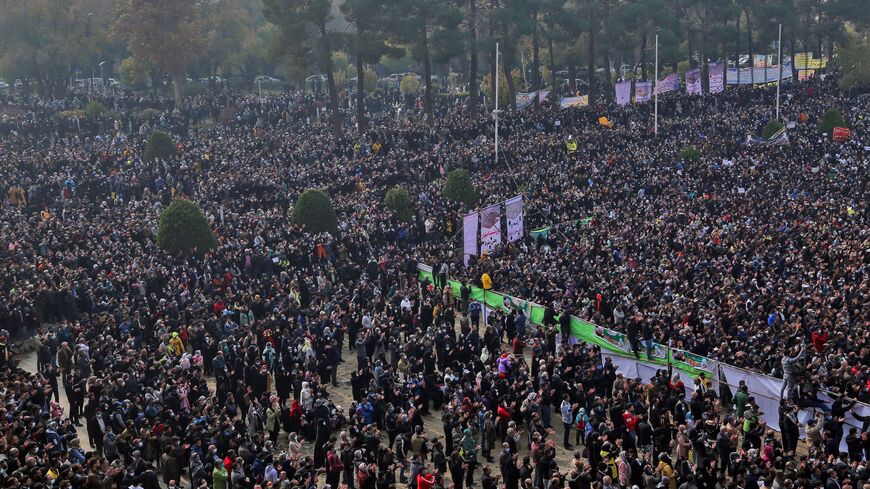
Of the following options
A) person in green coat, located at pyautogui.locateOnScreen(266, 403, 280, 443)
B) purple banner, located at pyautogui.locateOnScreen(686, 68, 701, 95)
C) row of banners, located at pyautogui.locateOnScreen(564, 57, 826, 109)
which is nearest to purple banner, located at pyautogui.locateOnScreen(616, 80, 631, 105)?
row of banners, located at pyautogui.locateOnScreen(564, 57, 826, 109)

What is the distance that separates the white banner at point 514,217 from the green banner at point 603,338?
A: 393cm

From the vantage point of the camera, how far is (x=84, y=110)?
63.6 m

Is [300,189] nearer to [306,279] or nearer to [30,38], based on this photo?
[306,279]

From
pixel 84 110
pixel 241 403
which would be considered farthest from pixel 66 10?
pixel 241 403

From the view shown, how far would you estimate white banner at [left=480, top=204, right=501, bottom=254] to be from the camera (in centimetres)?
3503

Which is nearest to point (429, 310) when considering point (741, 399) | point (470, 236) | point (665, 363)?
point (470, 236)

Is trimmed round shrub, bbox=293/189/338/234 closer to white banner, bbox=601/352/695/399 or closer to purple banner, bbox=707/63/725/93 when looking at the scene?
white banner, bbox=601/352/695/399

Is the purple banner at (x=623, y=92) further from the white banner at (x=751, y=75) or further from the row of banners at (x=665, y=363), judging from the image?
the row of banners at (x=665, y=363)

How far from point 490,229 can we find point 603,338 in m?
8.69

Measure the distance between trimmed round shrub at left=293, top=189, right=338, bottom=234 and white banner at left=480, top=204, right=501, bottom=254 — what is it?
657 centimetres

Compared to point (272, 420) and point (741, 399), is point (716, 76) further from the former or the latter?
point (272, 420)

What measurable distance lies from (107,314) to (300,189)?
1665cm

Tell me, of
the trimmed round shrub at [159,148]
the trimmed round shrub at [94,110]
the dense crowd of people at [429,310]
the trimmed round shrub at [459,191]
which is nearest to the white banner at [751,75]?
the dense crowd of people at [429,310]

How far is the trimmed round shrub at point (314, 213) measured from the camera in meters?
39.4
